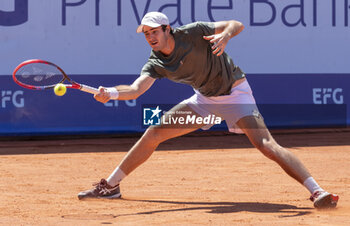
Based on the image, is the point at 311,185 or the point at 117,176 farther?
the point at 117,176

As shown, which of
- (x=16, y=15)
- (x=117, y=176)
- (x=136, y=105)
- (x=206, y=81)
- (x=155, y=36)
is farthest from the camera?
(x=136, y=105)

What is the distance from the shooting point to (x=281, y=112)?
33.4 feet

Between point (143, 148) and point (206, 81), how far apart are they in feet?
2.31

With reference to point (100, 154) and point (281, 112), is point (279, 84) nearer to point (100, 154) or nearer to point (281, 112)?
point (281, 112)

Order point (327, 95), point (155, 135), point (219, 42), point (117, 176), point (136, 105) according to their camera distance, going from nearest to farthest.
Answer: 1. point (219, 42)
2. point (155, 135)
3. point (117, 176)
4. point (136, 105)
5. point (327, 95)

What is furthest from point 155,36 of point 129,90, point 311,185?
point 311,185

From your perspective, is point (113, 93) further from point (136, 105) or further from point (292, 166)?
point (136, 105)

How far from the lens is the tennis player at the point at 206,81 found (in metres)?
5.03

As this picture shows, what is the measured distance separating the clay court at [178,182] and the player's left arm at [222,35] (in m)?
1.14

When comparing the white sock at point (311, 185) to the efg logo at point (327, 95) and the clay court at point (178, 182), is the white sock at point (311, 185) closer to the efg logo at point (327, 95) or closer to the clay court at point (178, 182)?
the clay court at point (178, 182)

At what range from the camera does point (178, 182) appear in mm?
6531

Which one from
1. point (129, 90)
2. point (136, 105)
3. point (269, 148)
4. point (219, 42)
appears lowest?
point (136, 105)

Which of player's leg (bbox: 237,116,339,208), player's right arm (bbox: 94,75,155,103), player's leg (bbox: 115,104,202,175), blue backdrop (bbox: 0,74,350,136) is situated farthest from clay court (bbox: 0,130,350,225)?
player's right arm (bbox: 94,75,155,103)

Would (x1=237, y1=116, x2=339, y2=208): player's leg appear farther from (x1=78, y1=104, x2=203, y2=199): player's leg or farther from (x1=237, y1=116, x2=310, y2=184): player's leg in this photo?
(x1=78, y1=104, x2=203, y2=199): player's leg
